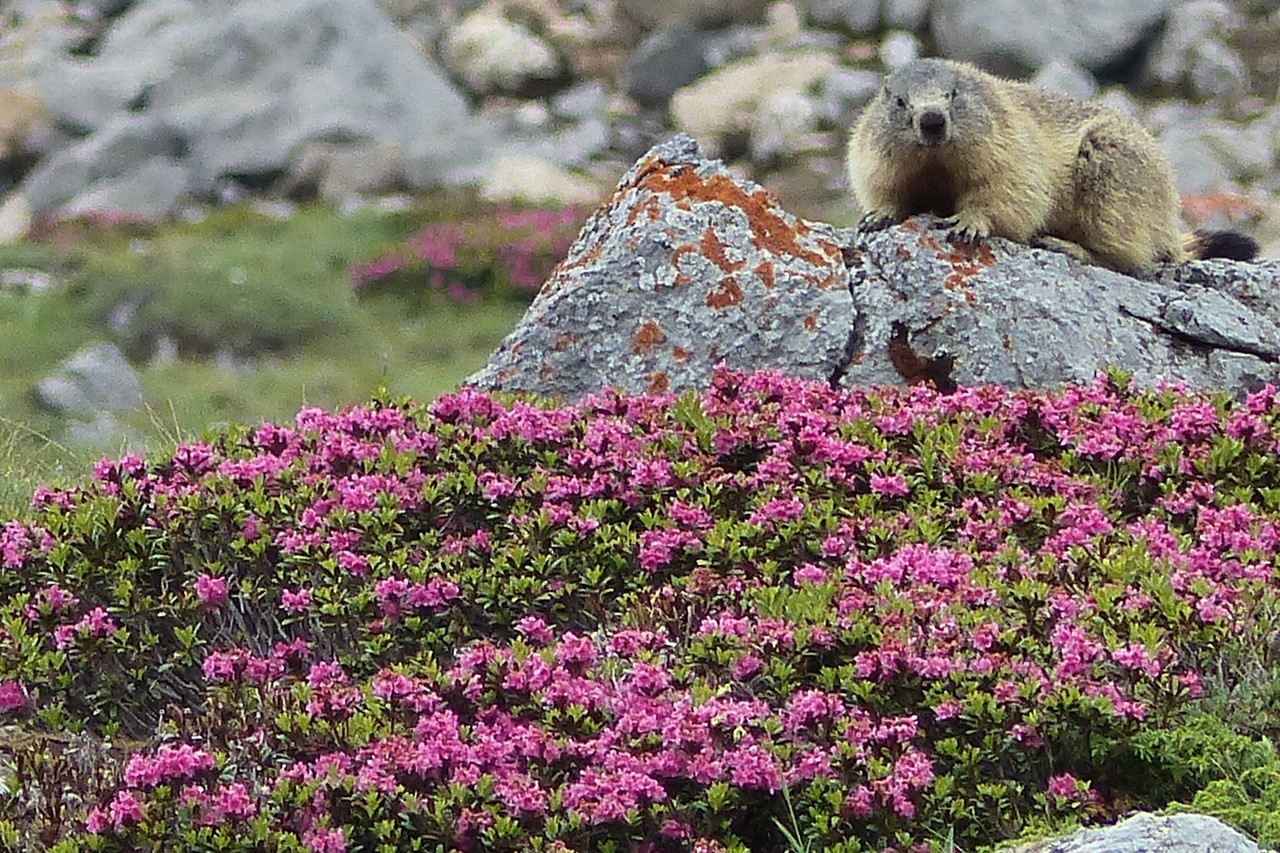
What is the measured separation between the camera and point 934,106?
823 centimetres

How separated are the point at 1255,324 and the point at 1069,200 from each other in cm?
112

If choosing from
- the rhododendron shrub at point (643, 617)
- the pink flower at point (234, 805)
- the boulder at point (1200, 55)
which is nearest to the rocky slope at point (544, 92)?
the boulder at point (1200, 55)

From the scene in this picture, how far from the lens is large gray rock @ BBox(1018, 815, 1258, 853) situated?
4.00 metres

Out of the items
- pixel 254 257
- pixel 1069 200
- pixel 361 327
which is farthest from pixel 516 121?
pixel 1069 200

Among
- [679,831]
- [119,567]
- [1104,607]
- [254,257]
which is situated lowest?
[254,257]

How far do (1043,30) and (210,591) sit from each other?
31.7 metres

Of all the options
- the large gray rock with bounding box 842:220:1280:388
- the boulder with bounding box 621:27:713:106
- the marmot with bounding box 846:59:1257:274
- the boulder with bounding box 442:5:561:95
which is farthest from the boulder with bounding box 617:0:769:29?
the large gray rock with bounding box 842:220:1280:388

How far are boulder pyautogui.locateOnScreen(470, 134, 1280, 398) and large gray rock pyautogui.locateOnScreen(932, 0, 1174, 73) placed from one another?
2743 centimetres

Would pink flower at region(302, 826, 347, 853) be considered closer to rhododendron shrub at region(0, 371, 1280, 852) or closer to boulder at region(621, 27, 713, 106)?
rhododendron shrub at region(0, 371, 1280, 852)

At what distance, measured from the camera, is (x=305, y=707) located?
202 inches

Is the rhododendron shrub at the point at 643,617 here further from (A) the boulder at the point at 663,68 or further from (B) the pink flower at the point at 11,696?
(A) the boulder at the point at 663,68

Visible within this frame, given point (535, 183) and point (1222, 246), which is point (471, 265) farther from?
point (1222, 246)

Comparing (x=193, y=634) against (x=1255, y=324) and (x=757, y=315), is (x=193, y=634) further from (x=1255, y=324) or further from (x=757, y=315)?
(x=1255, y=324)

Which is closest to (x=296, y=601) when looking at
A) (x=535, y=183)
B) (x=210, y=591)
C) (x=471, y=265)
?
(x=210, y=591)
